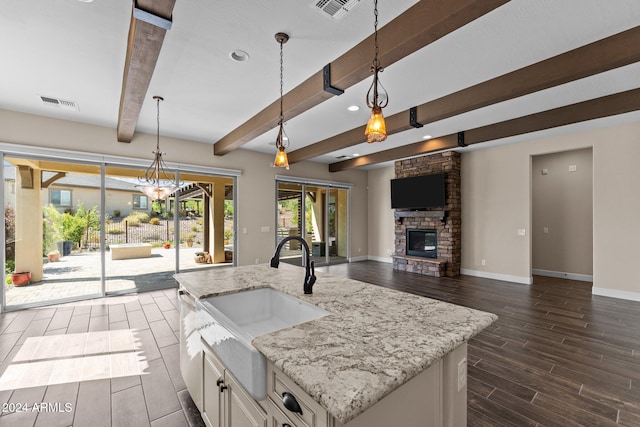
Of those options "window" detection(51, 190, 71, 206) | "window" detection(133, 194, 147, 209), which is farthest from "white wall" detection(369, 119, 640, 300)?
"window" detection(51, 190, 71, 206)

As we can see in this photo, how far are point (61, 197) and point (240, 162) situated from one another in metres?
3.14

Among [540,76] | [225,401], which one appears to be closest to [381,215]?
[540,76]

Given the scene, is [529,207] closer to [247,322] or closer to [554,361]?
[554,361]

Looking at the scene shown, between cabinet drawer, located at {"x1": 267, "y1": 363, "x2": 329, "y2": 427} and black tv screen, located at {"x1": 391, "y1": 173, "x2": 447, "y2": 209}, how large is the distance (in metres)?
6.11

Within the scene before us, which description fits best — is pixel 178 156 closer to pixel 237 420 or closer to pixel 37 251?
pixel 37 251

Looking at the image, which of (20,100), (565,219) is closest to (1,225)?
(20,100)

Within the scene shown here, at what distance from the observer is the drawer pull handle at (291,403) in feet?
2.95

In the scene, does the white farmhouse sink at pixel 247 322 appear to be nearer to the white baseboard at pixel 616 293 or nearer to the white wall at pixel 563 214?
the white baseboard at pixel 616 293

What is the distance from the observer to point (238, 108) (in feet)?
13.4

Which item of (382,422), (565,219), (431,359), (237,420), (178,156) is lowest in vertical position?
(237,420)

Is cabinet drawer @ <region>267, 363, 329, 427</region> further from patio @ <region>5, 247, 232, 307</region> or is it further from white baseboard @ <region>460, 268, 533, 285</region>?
white baseboard @ <region>460, 268, 533, 285</region>

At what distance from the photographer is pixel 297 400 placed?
916 mm

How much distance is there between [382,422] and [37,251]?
19.1 feet

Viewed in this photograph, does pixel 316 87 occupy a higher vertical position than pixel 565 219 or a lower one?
higher
